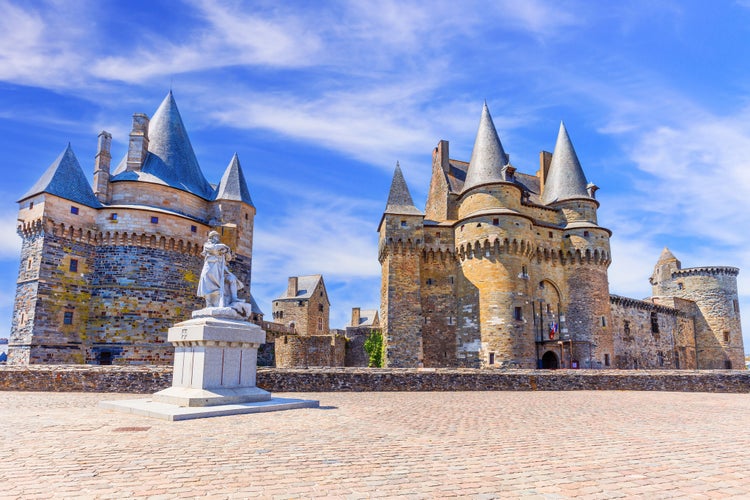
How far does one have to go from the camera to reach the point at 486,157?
3509cm

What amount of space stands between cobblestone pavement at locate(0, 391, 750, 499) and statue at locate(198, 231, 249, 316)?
3.24 m

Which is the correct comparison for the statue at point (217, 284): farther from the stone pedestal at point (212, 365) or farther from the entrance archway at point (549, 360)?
the entrance archway at point (549, 360)

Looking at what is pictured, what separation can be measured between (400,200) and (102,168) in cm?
1906

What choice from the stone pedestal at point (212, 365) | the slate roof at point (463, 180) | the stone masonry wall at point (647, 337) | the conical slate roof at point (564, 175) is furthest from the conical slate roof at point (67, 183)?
the stone masonry wall at point (647, 337)

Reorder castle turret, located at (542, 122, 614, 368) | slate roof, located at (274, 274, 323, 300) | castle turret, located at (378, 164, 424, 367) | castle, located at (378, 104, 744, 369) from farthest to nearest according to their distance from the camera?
1. slate roof, located at (274, 274, 323, 300)
2. castle turret, located at (542, 122, 614, 368)
3. castle, located at (378, 104, 744, 369)
4. castle turret, located at (378, 164, 424, 367)

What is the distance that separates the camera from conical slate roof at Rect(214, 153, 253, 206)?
3251 centimetres

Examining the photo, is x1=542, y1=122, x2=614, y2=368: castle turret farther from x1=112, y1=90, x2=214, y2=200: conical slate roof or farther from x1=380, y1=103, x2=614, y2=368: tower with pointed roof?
x1=112, y1=90, x2=214, y2=200: conical slate roof

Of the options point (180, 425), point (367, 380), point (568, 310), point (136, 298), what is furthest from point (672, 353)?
point (180, 425)

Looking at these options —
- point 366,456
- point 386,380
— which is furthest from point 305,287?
point 366,456

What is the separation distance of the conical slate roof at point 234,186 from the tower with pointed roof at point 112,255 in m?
0.43

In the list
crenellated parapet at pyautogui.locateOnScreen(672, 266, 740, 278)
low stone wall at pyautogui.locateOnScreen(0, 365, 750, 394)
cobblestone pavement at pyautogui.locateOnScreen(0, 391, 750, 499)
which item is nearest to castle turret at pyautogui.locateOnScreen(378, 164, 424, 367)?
low stone wall at pyautogui.locateOnScreen(0, 365, 750, 394)

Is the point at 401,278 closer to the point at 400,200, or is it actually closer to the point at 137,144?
the point at 400,200

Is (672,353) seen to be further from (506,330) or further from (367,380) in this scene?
(367,380)

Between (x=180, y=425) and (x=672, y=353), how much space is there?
49782 millimetres
